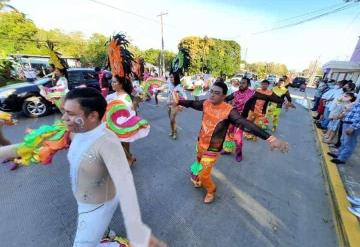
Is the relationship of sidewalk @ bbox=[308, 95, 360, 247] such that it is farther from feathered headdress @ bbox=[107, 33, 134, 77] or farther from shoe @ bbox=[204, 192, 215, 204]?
feathered headdress @ bbox=[107, 33, 134, 77]

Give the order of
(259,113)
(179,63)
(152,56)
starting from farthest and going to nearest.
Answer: (152,56) < (179,63) < (259,113)

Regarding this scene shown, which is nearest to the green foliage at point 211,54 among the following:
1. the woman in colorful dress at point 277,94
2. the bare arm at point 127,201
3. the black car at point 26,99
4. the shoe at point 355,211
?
the woman in colorful dress at point 277,94

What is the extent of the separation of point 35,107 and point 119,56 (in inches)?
214

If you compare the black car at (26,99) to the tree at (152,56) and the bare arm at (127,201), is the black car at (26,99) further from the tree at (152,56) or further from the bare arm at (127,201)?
the tree at (152,56)

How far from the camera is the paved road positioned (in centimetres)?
287

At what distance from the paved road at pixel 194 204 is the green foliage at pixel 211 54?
78.5 feet

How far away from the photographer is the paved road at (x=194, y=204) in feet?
9.40

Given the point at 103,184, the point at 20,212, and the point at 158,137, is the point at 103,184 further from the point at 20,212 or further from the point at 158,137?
the point at 158,137

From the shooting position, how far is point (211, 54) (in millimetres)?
31672

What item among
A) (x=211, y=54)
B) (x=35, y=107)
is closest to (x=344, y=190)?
(x=35, y=107)

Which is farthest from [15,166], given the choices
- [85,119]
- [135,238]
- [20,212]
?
[135,238]

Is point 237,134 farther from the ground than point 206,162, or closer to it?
→ closer to it

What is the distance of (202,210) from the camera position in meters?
3.37

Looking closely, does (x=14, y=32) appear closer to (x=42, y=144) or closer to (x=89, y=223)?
(x=42, y=144)
